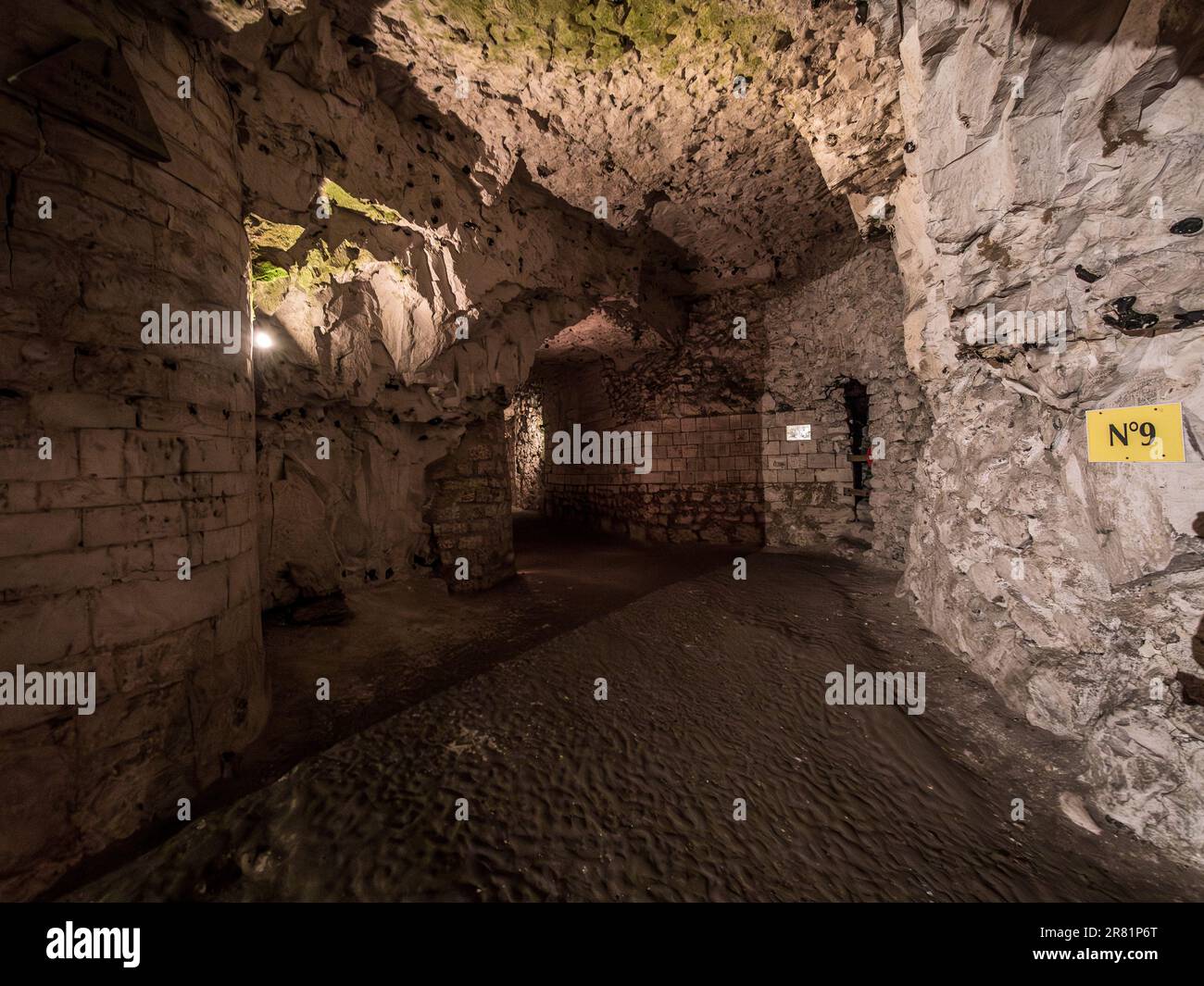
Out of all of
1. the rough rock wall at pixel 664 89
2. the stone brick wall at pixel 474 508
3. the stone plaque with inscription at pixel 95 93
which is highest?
the rough rock wall at pixel 664 89

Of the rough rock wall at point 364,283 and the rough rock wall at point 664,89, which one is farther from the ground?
the rough rock wall at point 664,89

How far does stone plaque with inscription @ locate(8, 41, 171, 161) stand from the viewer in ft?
6.97

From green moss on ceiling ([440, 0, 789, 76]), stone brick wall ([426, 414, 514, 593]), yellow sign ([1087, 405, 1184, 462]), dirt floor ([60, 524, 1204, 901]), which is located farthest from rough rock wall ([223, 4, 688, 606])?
yellow sign ([1087, 405, 1184, 462])

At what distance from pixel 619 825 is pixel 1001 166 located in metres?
4.70

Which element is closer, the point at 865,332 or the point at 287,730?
the point at 287,730

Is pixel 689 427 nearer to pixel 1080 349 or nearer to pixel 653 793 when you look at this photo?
pixel 1080 349

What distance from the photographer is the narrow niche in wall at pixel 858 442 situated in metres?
7.61

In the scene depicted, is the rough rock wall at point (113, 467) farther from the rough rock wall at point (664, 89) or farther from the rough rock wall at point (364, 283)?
the rough rock wall at point (664, 89)

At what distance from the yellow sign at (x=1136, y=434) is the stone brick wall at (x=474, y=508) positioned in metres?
5.92

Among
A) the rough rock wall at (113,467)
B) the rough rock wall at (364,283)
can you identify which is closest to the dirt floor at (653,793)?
the rough rock wall at (113,467)

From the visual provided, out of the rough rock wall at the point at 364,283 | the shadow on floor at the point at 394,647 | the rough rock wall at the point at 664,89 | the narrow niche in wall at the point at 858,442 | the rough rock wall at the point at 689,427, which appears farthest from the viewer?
the rough rock wall at the point at 689,427

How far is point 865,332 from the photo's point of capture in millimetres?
6855
